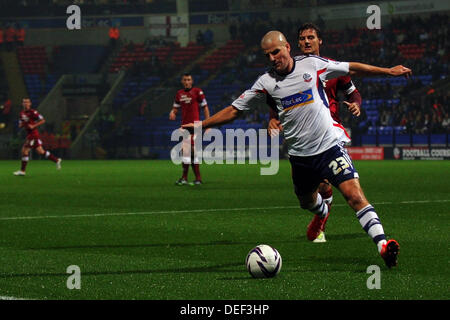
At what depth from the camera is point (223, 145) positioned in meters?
42.8

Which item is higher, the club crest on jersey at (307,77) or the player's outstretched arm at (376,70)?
the player's outstretched arm at (376,70)

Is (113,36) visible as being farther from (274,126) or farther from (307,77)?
(307,77)

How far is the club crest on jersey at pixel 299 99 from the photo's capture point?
800 centimetres

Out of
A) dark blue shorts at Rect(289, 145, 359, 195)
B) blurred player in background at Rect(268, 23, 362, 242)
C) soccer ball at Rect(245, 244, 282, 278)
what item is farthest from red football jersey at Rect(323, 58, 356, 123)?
soccer ball at Rect(245, 244, 282, 278)

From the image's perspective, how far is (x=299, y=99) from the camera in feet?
26.3

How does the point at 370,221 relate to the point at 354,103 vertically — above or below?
below

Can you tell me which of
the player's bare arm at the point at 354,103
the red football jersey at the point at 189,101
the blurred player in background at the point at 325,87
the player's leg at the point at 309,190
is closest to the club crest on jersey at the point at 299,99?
the player's leg at the point at 309,190

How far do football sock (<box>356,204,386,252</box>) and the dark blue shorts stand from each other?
1.24 feet

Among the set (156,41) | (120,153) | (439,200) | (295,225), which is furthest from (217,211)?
(156,41)

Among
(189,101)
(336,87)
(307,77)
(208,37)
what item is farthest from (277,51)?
(208,37)

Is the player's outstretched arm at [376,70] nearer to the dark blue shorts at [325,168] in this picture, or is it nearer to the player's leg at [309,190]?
the dark blue shorts at [325,168]

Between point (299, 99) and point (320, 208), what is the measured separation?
176 centimetres

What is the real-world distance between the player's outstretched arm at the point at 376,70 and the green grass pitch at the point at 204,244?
1.78m
